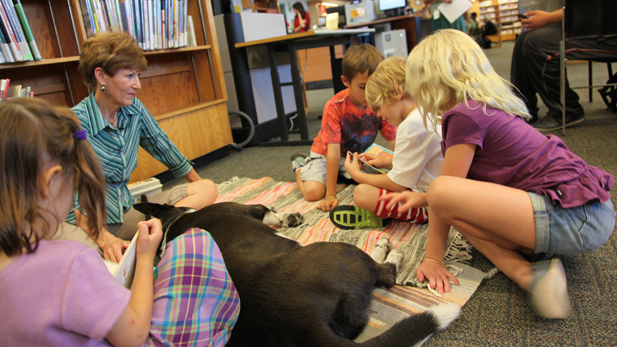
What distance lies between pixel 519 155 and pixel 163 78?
3171 millimetres

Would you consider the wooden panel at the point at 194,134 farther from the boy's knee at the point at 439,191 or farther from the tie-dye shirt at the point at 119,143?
the boy's knee at the point at 439,191

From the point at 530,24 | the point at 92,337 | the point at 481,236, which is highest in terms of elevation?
the point at 530,24

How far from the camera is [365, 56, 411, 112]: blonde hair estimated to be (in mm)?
1690

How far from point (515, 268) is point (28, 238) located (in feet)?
4.10

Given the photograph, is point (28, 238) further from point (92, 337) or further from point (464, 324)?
point (464, 324)

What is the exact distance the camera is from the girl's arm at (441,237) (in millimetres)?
1240

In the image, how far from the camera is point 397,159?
1.69 meters

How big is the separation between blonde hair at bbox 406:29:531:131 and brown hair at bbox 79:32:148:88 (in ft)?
3.91

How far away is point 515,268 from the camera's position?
1271 mm

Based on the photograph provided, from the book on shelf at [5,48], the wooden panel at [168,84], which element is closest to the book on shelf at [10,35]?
the book on shelf at [5,48]

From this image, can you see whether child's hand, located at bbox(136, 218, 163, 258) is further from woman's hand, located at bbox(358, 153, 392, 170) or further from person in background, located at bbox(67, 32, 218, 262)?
woman's hand, located at bbox(358, 153, 392, 170)

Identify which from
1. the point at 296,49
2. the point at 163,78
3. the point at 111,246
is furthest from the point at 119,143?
the point at 296,49

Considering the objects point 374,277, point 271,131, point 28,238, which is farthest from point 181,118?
point 28,238

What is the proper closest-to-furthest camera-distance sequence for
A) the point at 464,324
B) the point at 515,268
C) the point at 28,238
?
the point at 28,238, the point at 464,324, the point at 515,268
